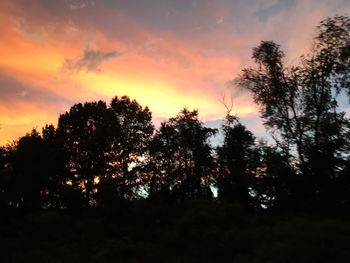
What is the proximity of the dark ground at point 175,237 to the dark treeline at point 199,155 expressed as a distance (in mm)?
6219

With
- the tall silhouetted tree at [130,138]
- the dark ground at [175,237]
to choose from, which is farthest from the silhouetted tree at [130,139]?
the dark ground at [175,237]

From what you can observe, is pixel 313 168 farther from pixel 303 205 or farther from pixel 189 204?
pixel 189 204

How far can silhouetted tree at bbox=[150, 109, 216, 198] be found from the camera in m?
58.2

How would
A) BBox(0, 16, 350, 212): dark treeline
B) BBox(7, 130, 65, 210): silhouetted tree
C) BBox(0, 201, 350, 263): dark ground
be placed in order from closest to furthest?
1. BBox(0, 201, 350, 263): dark ground
2. BBox(0, 16, 350, 212): dark treeline
3. BBox(7, 130, 65, 210): silhouetted tree

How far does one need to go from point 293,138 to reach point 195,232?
56.6 feet

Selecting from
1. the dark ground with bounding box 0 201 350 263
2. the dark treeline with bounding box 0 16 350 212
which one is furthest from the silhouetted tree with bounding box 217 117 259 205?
the dark ground with bounding box 0 201 350 263

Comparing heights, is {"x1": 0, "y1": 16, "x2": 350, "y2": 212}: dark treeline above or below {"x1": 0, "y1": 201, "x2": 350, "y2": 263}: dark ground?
above

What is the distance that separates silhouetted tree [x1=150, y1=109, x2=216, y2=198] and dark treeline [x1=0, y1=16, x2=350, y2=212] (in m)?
0.14

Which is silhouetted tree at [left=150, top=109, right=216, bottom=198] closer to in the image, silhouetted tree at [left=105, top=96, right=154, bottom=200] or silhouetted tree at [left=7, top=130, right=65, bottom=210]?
silhouetted tree at [left=105, top=96, right=154, bottom=200]

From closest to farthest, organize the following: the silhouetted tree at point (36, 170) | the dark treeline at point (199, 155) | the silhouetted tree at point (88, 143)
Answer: the dark treeline at point (199, 155), the silhouetted tree at point (36, 170), the silhouetted tree at point (88, 143)

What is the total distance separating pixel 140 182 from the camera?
58812 millimetres

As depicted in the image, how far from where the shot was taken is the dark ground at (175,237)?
70.7ft

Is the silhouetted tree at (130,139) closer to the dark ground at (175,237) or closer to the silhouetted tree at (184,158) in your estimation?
the silhouetted tree at (184,158)

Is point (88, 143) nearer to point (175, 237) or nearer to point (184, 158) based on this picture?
point (184, 158)
